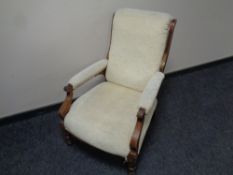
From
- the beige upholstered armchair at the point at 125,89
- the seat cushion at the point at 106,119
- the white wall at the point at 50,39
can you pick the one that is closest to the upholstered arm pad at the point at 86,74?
the beige upholstered armchair at the point at 125,89

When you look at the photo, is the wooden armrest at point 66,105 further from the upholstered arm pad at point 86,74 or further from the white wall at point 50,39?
the white wall at point 50,39

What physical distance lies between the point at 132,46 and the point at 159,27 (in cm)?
25

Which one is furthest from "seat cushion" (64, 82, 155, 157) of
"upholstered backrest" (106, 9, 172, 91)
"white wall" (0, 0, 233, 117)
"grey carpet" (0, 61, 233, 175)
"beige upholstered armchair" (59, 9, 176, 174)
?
"white wall" (0, 0, 233, 117)

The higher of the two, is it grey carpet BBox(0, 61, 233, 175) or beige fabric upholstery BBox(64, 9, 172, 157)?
beige fabric upholstery BBox(64, 9, 172, 157)

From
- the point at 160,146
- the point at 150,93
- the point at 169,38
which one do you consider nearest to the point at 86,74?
the point at 150,93

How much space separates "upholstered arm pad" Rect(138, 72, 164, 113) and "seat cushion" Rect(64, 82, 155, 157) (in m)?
0.18

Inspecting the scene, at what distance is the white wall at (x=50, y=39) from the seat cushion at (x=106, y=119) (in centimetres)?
42

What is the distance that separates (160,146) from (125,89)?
52cm

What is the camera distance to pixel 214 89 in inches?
93.1

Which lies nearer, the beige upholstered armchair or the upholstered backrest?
the beige upholstered armchair

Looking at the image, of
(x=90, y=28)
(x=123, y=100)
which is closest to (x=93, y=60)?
(x=90, y=28)

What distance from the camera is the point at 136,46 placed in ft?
5.42

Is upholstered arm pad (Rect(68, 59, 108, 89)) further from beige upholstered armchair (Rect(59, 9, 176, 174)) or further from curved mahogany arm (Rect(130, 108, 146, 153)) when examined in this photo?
curved mahogany arm (Rect(130, 108, 146, 153))

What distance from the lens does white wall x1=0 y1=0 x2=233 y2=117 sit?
1.55m
